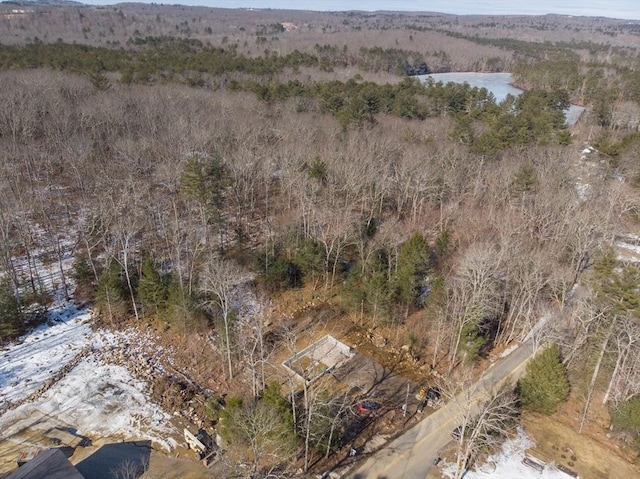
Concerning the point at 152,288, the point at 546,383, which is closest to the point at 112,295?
the point at 152,288

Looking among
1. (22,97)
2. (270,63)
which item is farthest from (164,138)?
(270,63)

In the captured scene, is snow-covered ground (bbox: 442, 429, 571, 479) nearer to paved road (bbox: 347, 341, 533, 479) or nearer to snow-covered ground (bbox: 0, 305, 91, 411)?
paved road (bbox: 347, 341, 533, 479)

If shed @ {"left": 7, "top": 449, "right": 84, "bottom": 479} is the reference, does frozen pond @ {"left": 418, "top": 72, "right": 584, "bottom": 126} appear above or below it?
above

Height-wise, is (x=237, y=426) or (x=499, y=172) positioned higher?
(x=499, y=172)

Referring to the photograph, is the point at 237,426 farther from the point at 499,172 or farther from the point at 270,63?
the point at 270,63

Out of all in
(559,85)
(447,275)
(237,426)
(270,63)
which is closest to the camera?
(237,426)

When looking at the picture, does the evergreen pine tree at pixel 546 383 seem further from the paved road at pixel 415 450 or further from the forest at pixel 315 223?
the paved road at pixel 415 450

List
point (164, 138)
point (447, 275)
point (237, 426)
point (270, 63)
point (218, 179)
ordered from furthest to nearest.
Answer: point (270, 63), point (164, 138), point (218, 179), point (447, 275), point (237, 426)

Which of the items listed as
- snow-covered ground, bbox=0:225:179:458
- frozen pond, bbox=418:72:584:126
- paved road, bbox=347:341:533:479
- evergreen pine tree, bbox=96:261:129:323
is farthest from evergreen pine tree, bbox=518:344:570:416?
frozen pond, bbox=418:72:584:126
